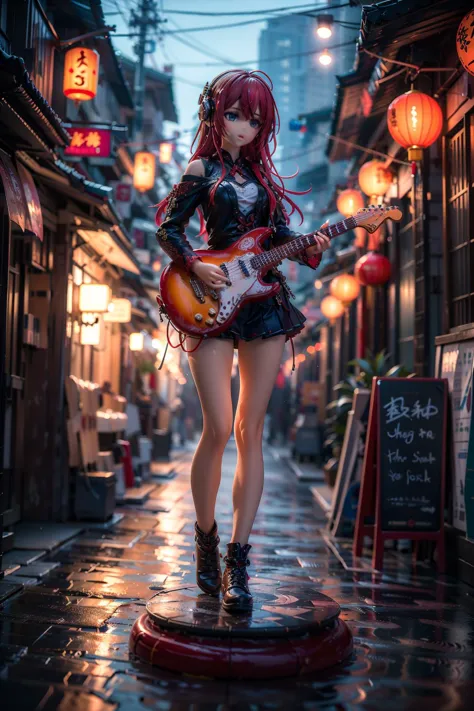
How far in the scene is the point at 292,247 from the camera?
4.77 meters

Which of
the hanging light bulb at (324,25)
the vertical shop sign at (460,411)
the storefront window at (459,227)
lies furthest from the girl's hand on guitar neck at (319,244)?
the hanging light bulb at (324,25)

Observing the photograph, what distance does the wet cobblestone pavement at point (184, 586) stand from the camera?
12.1 ft

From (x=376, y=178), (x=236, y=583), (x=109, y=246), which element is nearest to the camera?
(x=236, y=583)

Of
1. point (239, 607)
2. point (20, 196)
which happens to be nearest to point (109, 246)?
point (20, 196)

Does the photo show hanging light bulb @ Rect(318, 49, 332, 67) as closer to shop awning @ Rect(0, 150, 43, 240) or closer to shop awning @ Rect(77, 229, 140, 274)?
shop awning @ Rect(77, 229, 140, 274)

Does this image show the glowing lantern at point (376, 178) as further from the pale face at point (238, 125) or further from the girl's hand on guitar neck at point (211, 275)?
the girl's hand on guitar neck at point (211, 275)

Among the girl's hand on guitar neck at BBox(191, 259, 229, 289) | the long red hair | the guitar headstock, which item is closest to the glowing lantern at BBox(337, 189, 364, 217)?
the long red hair

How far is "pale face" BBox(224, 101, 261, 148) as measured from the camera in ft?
16.1

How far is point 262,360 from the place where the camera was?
4887mm

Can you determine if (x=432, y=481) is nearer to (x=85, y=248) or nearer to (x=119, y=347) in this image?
(x=85, y=248)

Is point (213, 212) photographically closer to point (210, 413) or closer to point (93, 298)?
point (210, 413)

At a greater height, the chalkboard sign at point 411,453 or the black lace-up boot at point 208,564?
the chalkboard sign at point 411,453

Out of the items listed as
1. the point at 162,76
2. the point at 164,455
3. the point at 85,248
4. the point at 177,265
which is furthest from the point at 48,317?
the point at 162,76

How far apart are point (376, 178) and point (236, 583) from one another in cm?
951
